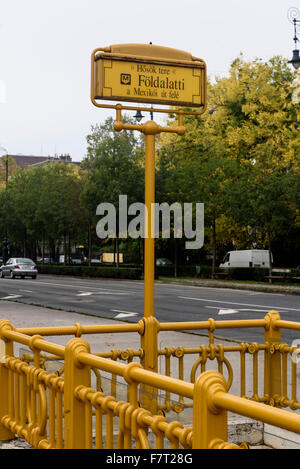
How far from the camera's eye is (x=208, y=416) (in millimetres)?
3033

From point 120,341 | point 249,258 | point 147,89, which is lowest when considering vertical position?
point 120,341

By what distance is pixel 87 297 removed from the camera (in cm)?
2494

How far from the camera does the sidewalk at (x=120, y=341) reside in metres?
4.77

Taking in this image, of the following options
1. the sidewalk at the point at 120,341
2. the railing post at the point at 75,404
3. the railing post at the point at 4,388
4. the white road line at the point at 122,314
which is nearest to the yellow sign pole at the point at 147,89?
the sidewalk at the point at 120,341

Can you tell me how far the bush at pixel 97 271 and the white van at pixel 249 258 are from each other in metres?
6.64

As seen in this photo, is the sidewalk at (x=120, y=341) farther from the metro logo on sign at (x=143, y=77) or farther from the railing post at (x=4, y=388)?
the metro logo on sign at (x=143, y=77)

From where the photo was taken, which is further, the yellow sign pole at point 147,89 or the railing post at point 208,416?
the yellow sign pole at point 147,89

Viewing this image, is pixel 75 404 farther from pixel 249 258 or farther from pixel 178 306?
pixel 249 258

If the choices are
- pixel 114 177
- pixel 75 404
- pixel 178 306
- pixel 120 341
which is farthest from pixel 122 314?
pixel 114 177

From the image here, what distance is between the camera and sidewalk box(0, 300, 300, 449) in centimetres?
477

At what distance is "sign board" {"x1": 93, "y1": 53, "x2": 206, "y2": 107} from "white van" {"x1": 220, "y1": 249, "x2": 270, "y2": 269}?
38007 mm

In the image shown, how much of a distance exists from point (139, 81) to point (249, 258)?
127 feet

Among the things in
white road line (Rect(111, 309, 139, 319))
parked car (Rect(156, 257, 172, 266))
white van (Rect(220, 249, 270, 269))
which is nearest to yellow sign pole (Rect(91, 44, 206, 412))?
white road line (Rect(111, 309, 139, 319))

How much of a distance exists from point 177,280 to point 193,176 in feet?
21.6
